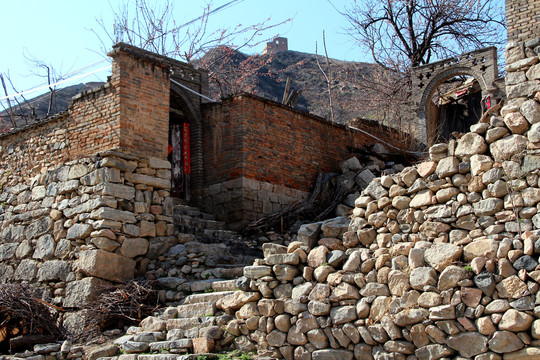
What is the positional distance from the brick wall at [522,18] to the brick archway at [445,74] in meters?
1.45

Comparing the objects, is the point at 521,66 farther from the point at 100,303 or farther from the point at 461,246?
the point at 100,303

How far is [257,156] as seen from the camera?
1234 cm

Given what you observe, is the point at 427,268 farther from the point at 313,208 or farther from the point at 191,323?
the point at 313,208

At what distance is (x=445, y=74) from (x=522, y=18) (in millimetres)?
2876

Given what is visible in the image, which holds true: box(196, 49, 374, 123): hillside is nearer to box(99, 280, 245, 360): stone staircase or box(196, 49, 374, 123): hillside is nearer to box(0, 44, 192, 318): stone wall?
box(0, 44, 192, 318): stone wall

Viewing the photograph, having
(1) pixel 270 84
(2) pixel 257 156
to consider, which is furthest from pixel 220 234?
(1) pixel 270 84

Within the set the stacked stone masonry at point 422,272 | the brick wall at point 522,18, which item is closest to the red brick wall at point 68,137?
the stacked stone masonry at point 422,272

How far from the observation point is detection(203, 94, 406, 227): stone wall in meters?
12.1

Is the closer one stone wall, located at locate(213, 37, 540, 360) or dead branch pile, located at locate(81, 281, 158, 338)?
stone wall, located at locate(213, 37, 540, 360)

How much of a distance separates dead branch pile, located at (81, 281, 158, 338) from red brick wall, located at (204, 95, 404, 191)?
378cm

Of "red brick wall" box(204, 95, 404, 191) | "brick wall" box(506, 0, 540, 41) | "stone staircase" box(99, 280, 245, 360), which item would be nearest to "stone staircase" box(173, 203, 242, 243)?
"red brick wall" box(204, 95, 404, 191)

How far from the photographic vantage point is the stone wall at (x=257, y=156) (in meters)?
12.1

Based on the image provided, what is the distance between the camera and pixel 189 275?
9383 millimetres

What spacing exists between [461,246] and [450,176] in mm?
816
